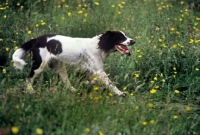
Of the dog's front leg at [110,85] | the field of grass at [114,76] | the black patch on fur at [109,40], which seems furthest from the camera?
the black patch on fur at [109,40]

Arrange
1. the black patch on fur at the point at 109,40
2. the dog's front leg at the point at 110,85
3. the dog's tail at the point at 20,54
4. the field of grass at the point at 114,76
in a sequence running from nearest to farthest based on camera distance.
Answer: the field of grass at the point at 114,76
the dog's front leg at the point at 110,85
the dog's tail at the point at 20,54
the black patch on fur at the point at 109,40

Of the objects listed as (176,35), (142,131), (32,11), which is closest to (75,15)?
(32,11)

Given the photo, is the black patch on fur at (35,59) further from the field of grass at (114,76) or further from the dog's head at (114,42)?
the dog's head at (114,42)

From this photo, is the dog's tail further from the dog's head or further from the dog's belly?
the dog's head

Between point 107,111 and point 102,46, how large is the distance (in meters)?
1.36

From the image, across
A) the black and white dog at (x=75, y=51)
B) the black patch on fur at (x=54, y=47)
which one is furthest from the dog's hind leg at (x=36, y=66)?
the black patch on fur at (x=54, y=47)

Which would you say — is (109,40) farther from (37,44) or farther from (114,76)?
(37,44)

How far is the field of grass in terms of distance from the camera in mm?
3572

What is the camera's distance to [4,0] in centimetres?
756

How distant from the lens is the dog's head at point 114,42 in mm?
5062

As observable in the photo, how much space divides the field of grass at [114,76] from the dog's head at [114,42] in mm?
264

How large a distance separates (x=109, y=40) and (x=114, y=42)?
0.06m

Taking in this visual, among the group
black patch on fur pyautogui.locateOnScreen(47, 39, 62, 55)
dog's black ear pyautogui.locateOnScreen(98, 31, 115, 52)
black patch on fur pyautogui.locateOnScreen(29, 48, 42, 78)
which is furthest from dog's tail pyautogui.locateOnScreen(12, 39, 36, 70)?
dog's black ear pyautogui.locateOnScreen(98, 31, 115, 52)

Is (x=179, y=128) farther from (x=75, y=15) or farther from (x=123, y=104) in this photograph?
(x=75, y=15)
